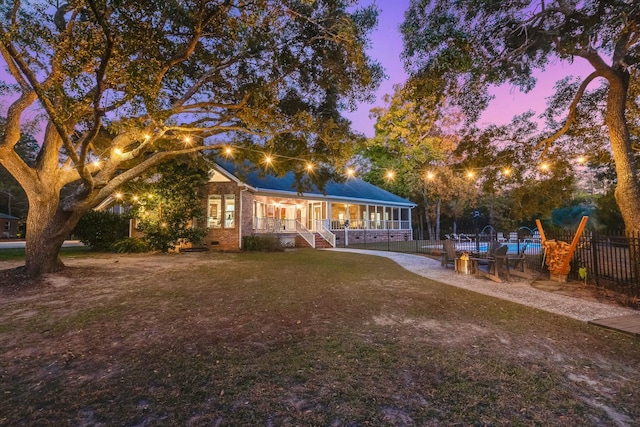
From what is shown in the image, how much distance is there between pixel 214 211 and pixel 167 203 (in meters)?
2.94

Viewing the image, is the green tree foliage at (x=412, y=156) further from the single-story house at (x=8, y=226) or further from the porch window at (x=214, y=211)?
the single-story house at (x=8, y=226)

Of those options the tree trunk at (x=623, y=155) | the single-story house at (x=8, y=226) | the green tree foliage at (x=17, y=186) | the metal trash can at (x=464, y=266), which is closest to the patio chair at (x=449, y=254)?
the metal trash can at (x=464, y=266)

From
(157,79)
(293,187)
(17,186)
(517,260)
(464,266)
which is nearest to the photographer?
(157,79)

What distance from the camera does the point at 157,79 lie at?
22.6 ft

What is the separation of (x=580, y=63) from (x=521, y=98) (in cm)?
160

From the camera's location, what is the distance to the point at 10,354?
3.56 m

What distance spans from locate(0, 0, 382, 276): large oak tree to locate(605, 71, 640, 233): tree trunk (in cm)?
660

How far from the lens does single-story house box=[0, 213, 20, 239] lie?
32219 millimetres

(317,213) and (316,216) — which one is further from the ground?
(317,213)

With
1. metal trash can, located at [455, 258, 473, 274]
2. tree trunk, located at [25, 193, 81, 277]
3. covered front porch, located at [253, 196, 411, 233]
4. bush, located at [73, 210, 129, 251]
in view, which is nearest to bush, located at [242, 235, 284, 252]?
covered front porch, located at [253, 196, 411, 233]

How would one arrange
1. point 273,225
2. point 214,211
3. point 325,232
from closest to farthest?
point 214,211 → point 273,225 → point 325,232

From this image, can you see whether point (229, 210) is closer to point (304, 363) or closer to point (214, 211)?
point (214, 211)

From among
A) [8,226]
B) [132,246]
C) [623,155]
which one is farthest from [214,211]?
[8,226]

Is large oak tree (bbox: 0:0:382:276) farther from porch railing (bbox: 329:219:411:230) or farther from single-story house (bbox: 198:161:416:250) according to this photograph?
porch railing (bbox: 329:219:411:230)
